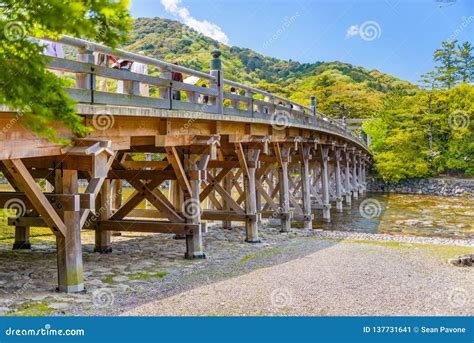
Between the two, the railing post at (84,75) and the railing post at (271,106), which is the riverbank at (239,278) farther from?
the railing post at (271,106)

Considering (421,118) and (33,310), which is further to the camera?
(421,118)

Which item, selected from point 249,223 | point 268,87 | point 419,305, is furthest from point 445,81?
point 419,305

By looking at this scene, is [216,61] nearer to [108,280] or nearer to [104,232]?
[104,232]

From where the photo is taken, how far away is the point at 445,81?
59.0 meters

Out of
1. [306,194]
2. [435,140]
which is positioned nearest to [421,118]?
[435,140]

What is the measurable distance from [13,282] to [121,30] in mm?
5429

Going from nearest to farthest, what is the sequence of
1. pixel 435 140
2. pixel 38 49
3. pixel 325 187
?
pixel 38 49 < pixel 325 187 < pixel 435 140

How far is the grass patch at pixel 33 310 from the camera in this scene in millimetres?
6019

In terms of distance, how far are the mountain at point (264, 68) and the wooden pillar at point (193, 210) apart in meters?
63.5

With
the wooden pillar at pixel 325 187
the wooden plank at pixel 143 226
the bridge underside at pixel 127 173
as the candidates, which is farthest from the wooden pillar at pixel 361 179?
the wooden plank at pixel 143 226

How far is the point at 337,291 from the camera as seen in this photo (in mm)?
7559

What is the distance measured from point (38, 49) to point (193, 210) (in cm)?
672

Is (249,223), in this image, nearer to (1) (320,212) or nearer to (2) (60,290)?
(2) (60,290)

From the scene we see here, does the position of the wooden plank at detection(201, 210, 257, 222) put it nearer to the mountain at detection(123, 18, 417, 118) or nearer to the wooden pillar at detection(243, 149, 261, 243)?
the wooden pillar at detection(243, 149, 261, 243)
